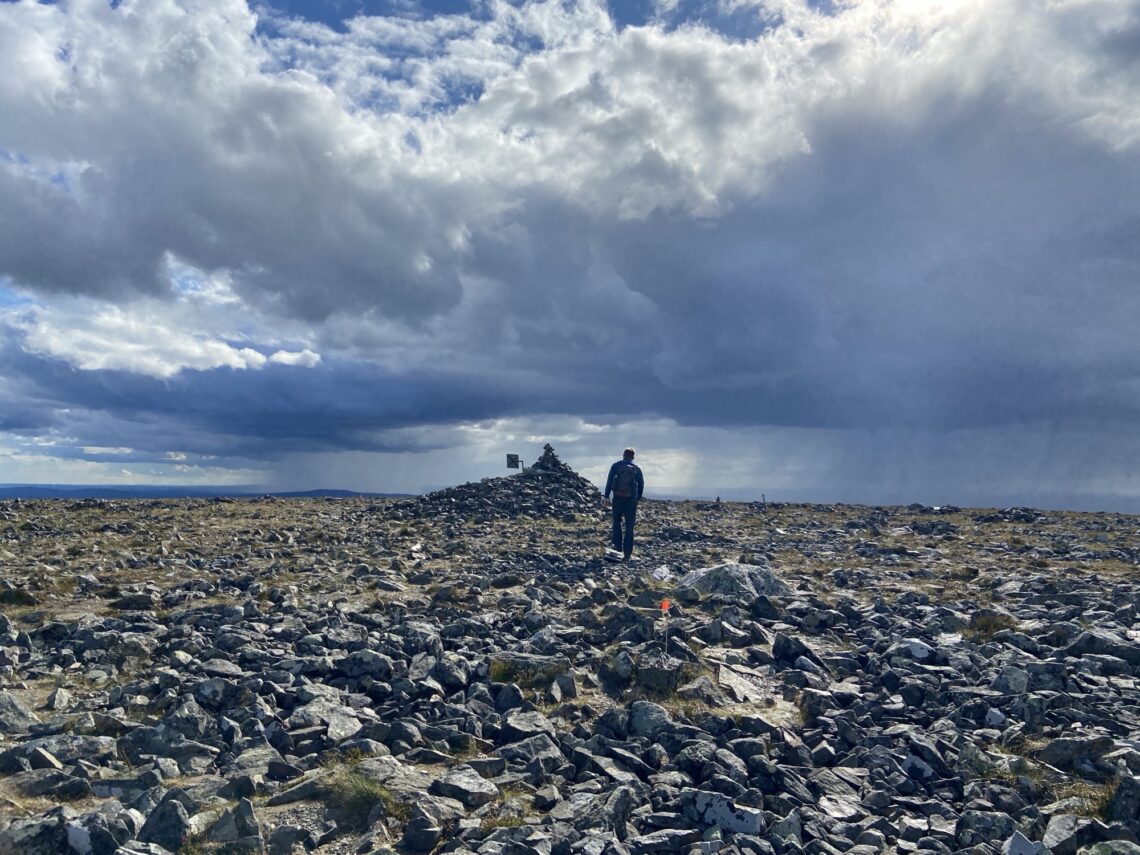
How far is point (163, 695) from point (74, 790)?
2.83 metres

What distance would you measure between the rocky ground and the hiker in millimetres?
3834

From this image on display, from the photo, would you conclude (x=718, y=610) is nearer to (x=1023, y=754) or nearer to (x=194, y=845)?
(x=1023, y=754)

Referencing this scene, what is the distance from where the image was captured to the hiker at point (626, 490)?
26.8m

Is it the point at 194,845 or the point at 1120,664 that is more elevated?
the point at 1120,664

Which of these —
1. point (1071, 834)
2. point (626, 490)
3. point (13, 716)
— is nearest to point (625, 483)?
point (626, 490)

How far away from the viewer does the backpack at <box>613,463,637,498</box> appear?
2673cm

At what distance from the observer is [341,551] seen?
26797mm

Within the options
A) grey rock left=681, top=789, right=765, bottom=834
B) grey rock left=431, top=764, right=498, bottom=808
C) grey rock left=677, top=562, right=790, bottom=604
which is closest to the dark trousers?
grey rock left=677, top=562, right=790, bottom=604

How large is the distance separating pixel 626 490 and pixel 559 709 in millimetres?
15302

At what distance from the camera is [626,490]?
87.8 ft

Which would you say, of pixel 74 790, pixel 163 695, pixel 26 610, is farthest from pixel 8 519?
A: pixel 74 790

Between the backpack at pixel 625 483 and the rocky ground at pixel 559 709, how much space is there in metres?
4.00

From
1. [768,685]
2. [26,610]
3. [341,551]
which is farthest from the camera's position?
[341,551]

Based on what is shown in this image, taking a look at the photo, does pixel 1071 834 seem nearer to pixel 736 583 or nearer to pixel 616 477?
pixel 736 583
